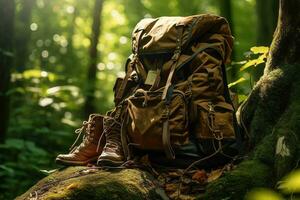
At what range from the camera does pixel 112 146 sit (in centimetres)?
421

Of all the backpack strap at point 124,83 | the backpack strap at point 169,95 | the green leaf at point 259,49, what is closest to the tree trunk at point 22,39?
the backpack strap at point 124,83

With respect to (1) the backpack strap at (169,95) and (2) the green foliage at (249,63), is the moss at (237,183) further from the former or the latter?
(2) the green foliage at (249,63)

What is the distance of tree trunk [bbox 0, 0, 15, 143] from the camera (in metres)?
8.09

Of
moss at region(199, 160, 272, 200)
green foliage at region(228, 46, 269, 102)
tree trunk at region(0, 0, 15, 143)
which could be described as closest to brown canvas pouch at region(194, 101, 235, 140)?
moss at region(199, 160, 272, 200)

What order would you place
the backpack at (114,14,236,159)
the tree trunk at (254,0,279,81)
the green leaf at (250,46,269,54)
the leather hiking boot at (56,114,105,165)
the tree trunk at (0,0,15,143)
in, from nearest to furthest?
the backpack at (114,14,236,159)
the leather hiking boot at (56,114,105,165)
the green leaf at (250,46,269,54)
the tree trunk at (254,0,279,81)
the tree trunk at (0,0,15,143)

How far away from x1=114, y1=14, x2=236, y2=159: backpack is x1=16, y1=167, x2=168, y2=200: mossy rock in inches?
13.6

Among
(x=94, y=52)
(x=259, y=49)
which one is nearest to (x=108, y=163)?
(x=259, y=49)

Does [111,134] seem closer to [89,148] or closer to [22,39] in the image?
[89,148]

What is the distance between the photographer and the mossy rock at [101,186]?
11.3 ft

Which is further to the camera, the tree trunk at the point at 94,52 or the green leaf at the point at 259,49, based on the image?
the tree trunk at the point at 94,52

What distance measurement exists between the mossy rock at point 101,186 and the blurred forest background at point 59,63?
1.80ft

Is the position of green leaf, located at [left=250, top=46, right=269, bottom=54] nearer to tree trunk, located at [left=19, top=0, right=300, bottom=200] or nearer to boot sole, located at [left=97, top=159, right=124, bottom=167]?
tree trunk, located at [left=19, top=0, right=300, bottom=200]

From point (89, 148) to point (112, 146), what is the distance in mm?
344

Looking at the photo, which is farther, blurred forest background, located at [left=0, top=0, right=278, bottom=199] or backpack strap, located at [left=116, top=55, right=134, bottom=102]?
blurred forest background, located at [left=0, top=0, right=278, bottom=199]
